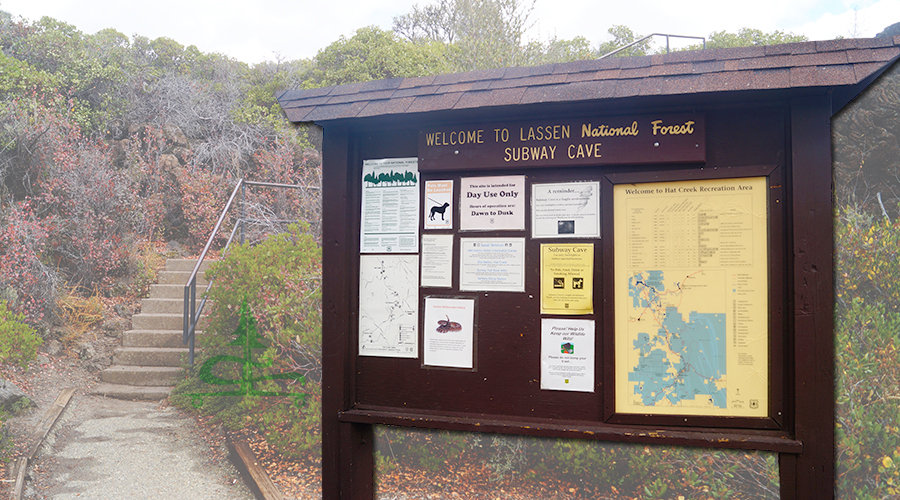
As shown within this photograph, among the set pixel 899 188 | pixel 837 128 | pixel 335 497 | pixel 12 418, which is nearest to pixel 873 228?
pixel 899 188

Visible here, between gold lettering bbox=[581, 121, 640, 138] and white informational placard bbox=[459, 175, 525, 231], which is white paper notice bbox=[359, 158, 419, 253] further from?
gold lettering bbox=[581, 121, 640, 138]

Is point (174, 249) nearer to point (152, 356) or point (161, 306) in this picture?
point (161, 306)

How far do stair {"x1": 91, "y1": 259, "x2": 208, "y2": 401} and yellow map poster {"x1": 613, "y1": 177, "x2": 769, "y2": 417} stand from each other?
5.17 meters

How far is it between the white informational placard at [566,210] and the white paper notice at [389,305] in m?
0.57

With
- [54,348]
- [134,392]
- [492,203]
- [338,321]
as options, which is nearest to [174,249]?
[54,348]

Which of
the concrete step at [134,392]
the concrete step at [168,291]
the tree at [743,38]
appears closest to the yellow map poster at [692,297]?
the concrete step at [134,392]

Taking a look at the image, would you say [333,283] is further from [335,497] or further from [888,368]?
[888,368]

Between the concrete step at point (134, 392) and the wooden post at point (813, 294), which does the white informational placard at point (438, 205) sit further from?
the concrete step at point (134, 392)

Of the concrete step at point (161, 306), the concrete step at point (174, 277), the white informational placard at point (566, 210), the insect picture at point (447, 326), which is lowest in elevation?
the concrete step at point (161, 306)

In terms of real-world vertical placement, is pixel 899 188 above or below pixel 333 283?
above

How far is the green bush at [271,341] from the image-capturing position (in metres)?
4.27

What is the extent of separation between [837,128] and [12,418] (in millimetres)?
7491

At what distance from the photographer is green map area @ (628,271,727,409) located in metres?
2.07

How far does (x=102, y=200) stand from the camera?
7.95 m
